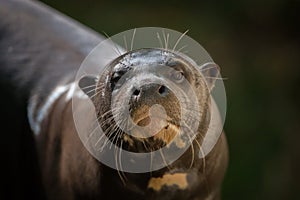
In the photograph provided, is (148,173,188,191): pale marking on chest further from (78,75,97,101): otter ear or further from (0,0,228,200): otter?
(78,75,97,101): otter ear

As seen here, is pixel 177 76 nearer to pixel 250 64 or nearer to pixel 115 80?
pixel 115 80

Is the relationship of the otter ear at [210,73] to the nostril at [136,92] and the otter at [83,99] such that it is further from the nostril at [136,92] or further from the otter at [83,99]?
the nostril at [136,92]

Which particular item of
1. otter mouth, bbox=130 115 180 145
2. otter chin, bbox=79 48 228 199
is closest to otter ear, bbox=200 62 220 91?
otter chin, bbox=79 48 228 199

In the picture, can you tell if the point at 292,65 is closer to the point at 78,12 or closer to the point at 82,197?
the point at 78,12

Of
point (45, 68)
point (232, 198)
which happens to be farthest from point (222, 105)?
point (232, 198)

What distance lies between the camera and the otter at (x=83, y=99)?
1650mm

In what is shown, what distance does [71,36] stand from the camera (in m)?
2.21

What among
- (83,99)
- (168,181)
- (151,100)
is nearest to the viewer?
(151,100)

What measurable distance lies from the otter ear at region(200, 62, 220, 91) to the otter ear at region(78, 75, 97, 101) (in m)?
0.19

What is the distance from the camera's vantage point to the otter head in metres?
1.59

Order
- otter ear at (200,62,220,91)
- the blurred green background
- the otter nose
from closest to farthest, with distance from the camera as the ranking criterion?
the otter nose < otter ear at (200,62,220,91) < the blurred green background

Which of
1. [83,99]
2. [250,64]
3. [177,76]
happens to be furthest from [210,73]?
[250,64]

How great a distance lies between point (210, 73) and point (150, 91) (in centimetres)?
23

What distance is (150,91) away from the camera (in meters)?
1.57
